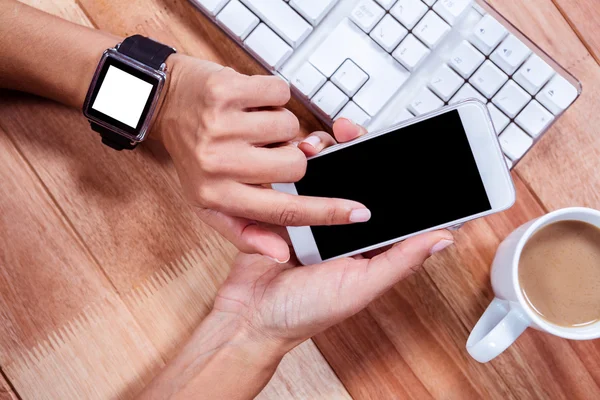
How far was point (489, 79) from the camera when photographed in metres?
0.54

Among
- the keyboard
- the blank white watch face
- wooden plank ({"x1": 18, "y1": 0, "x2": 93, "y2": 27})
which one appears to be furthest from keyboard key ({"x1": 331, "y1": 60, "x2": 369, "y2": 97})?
wooden plank ({"x1": 18, "y1": 0, "x2": 93, "y2": 27})

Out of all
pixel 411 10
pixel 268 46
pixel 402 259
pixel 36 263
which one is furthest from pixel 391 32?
pixel 36 263

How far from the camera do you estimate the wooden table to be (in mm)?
614

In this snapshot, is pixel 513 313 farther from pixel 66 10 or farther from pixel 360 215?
pixel 66 10

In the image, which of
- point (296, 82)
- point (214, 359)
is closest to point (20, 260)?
point (214, 359)

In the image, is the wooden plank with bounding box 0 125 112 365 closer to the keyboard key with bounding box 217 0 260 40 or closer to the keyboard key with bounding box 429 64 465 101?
the keyboard key with bounding box 217 0 260 40

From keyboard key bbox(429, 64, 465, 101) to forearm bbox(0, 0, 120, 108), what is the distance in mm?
369

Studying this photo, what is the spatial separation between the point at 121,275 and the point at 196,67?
0.89 feet

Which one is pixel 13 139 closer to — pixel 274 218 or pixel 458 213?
pixel 274 218

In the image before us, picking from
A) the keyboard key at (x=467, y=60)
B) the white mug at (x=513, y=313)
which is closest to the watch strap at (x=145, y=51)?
the keyboard key at (x=467, y=60)

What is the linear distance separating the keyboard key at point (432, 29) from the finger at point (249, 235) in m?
0.26

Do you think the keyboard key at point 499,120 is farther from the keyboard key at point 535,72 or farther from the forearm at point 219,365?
the forearm at point 219,365

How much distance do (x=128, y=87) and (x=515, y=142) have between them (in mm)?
415

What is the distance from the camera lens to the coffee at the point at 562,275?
0.53 meters
